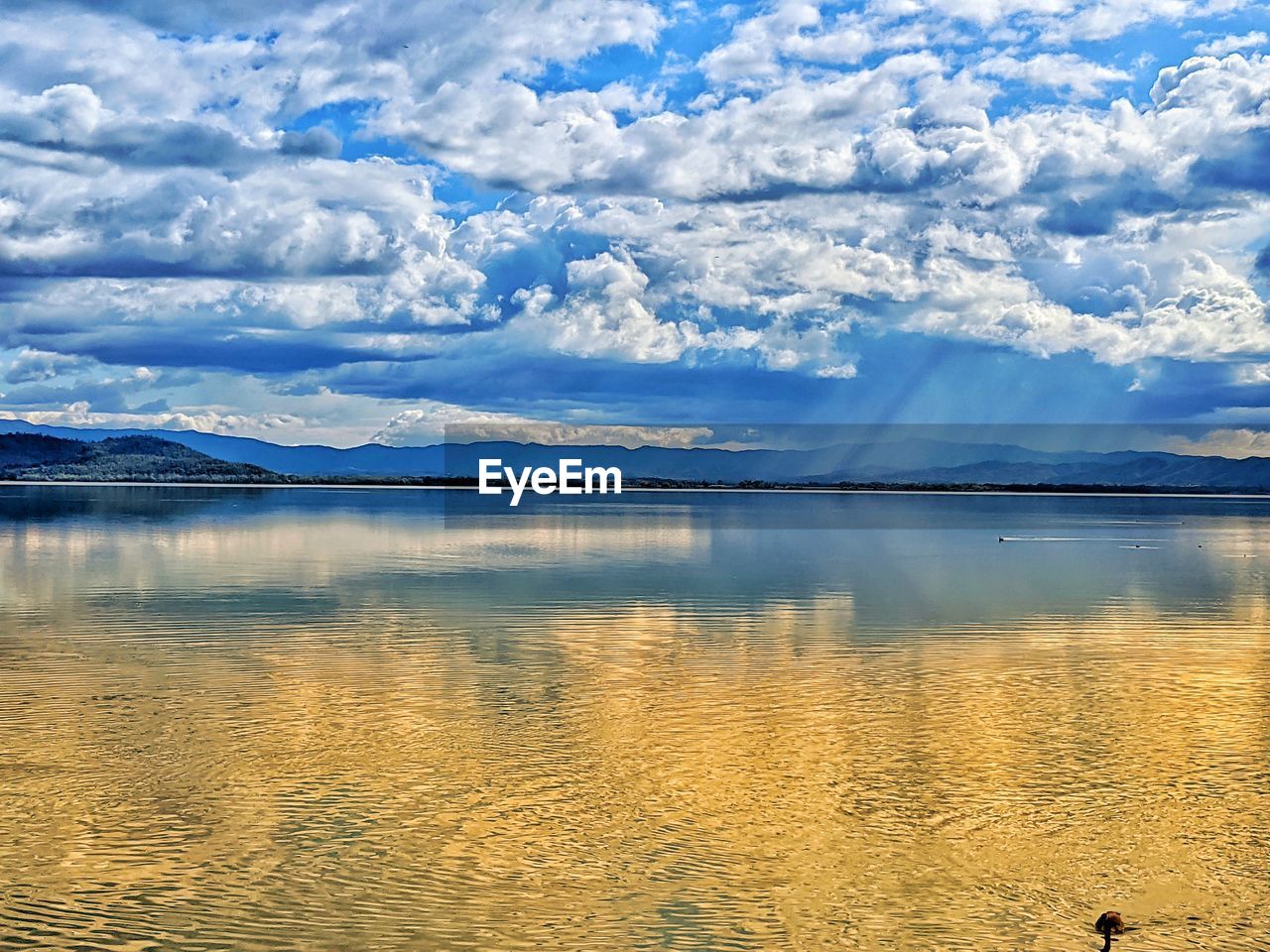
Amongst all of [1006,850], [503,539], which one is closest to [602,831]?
[1006,850]

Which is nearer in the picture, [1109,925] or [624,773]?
[1109,925]

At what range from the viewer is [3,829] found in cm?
1590

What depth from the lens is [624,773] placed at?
19250 millimetres

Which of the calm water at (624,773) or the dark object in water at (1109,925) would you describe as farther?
the calm water at (624,773)

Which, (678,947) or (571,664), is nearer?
(678,947)

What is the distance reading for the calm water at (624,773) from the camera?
Result: 1357 centimetres

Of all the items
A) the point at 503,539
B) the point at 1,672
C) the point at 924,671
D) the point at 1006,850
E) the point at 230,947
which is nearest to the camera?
the point at 230,947

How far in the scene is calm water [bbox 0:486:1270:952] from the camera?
44.5 feet

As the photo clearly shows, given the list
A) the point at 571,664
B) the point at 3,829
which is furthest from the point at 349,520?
the point at 3,829

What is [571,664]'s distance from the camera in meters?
29.1

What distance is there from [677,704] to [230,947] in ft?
41.8

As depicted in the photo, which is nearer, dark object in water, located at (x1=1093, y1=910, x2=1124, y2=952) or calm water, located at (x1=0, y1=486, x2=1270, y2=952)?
dark object in water, located at (x1=1093, y1=910, x2=1124, y2=952)

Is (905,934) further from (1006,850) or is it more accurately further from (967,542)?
Answer: (967,542)

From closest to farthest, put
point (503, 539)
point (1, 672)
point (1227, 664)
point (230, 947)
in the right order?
point (230, 947), point (1, 672), point (1227, 664), point (503, 539)
